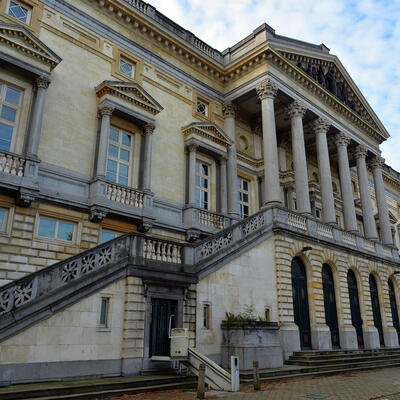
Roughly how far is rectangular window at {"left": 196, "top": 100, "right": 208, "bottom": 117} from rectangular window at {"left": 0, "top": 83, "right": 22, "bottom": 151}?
11.5 m

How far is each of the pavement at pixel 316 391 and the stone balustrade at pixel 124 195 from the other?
30.4ft

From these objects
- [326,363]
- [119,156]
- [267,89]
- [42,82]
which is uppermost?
[267,89]

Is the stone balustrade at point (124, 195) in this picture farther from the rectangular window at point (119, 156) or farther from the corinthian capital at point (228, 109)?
the corinthian capital at point (228, 109)

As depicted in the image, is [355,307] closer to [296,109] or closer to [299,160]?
[299,160]

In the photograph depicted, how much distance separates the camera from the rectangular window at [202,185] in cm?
2309

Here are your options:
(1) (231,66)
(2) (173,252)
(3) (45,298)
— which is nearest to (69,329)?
(3) (45,298)

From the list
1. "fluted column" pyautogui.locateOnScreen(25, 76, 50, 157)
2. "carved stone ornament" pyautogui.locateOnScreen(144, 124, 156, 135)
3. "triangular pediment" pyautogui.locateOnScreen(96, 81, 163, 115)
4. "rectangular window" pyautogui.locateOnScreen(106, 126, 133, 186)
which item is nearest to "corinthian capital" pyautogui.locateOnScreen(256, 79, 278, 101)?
"triangular pediment" pyautogui.locateOnScreen(96, 81, 163, 115)

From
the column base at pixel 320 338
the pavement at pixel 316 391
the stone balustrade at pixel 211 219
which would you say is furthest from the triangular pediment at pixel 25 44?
the column base at pixel 320 338

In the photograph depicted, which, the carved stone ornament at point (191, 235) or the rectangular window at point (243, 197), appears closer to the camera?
the carved stone ornament at point (191, 235)

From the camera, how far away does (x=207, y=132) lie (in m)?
23.5

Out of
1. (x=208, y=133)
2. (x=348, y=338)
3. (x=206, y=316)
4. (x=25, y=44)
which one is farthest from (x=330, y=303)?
(x=25, y=44)

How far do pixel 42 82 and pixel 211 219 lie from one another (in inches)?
425

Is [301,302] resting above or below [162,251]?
below

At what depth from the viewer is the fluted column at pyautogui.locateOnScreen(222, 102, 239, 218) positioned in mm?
24102
